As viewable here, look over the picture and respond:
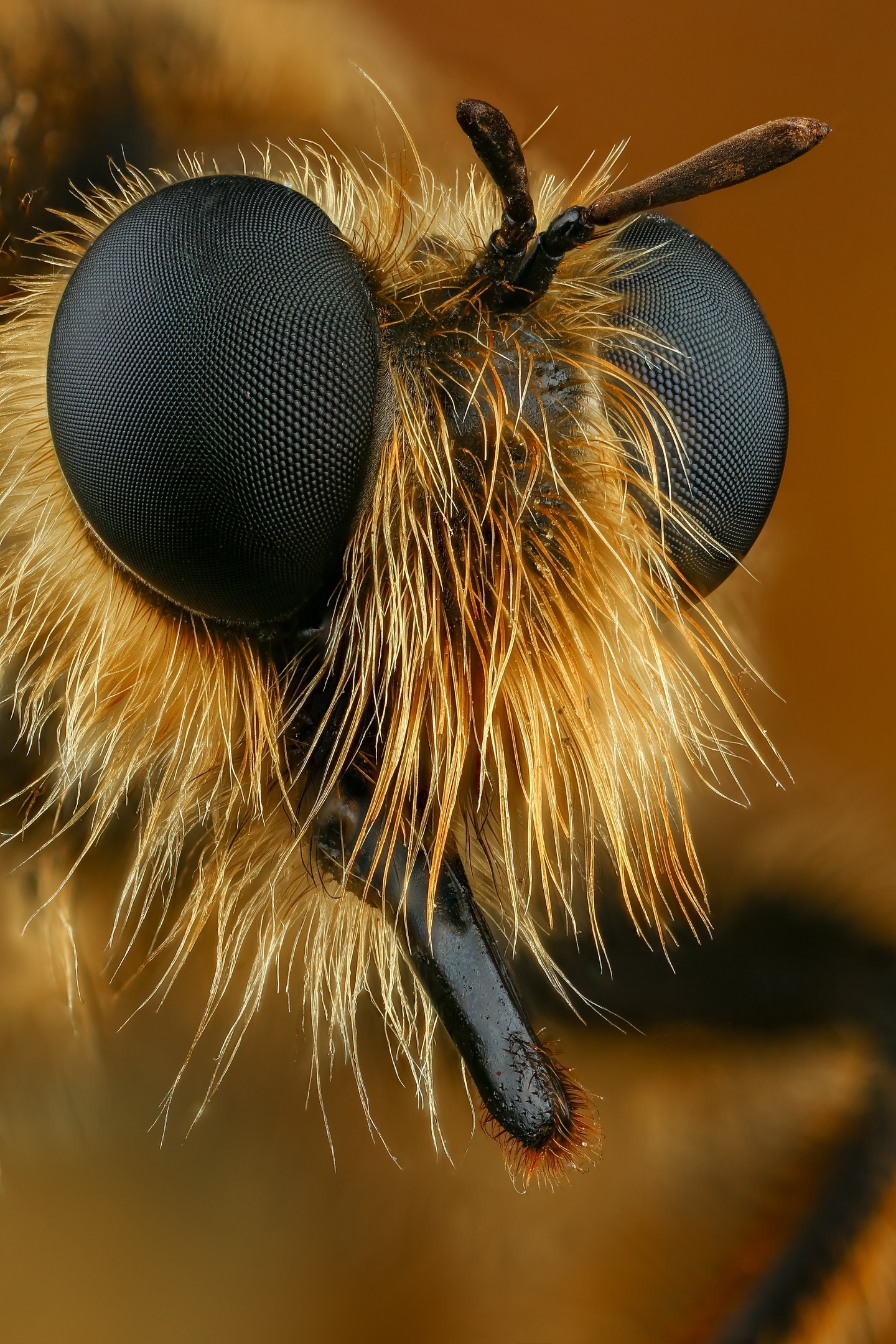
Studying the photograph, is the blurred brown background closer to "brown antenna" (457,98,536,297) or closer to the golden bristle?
the golden bristle

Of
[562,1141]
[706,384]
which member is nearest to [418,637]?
[706,384]

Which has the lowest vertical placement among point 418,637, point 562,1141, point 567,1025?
point 567,1025

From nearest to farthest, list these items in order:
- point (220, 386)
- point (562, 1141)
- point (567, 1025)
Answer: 1. point (220, 386)
2. point (562, 1141)
3. point (567, 1025)

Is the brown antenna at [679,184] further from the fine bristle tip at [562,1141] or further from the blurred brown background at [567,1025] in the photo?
the blurred brown background at [567,1025]

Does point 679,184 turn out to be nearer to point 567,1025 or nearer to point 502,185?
point 502,185

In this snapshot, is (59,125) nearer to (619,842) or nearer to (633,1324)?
(619,842)

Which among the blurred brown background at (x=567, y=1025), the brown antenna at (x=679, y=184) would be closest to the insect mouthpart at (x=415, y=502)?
the brown antenna at (x=679, y=184)

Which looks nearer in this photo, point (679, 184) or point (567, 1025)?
point (679, 184)
